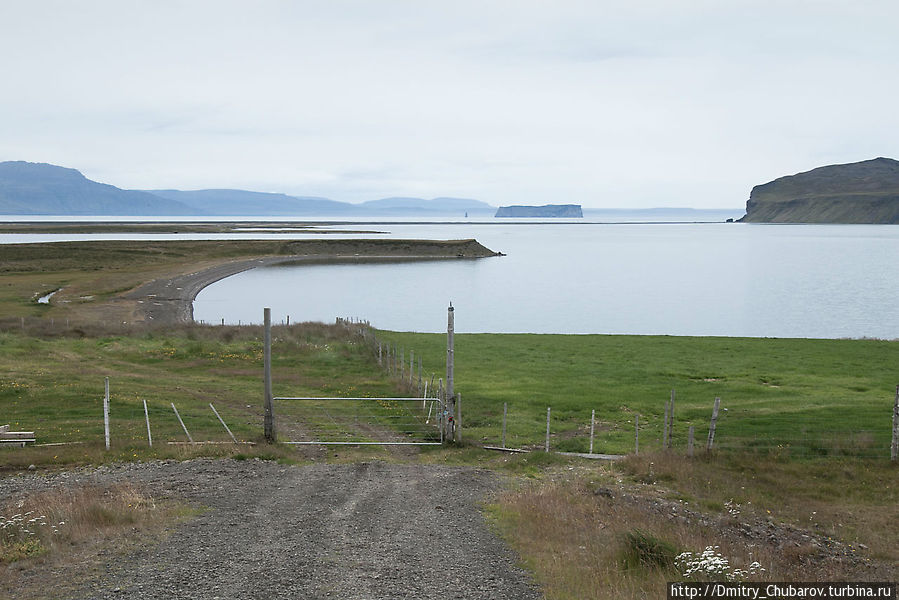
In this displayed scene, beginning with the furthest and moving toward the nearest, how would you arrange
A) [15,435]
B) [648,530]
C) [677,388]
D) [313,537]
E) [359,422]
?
[677,388] < [359,422] < [15,435] < [648,530] < [313,537]

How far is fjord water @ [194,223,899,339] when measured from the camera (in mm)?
72312

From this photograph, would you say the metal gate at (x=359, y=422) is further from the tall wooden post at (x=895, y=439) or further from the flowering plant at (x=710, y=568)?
the tall wooden post at (x=895, y=439)

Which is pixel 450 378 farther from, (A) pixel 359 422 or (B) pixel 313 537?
(B) pixel 313 537

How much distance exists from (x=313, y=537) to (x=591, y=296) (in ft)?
285

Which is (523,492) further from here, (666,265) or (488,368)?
(666,265)

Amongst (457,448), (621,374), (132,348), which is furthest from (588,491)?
(132,348)

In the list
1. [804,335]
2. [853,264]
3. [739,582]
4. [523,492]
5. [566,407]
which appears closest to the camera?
[739,582]

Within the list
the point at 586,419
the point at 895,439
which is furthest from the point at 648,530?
the point at 586,419

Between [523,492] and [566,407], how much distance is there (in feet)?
41.0

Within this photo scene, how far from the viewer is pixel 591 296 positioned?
97625 millimetres

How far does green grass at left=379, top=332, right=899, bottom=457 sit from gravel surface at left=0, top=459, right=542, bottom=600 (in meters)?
7.38

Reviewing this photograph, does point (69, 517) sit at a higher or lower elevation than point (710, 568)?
lower

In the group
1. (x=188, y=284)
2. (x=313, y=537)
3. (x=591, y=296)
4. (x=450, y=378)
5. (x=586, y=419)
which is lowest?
(x=591, y=296)

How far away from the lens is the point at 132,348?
4269cm
